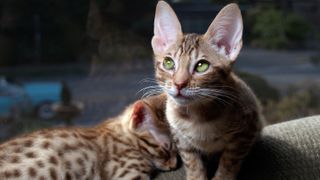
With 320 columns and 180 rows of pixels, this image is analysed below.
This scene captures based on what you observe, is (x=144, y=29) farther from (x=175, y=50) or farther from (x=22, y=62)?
(x=175, y=50)

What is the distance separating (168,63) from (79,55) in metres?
0.93

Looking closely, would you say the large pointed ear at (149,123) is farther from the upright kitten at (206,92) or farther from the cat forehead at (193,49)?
the cat forehead at (193,49)

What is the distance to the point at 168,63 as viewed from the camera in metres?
1.41

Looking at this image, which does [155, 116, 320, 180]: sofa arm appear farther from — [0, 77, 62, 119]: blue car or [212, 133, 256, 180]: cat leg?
[0, 77, 62, 119]: blue car

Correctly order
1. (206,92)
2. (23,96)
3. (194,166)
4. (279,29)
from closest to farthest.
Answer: (206,92) → (194,166) → (23,96) → (279,29)

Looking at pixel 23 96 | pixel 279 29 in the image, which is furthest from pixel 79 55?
pixel 279 29

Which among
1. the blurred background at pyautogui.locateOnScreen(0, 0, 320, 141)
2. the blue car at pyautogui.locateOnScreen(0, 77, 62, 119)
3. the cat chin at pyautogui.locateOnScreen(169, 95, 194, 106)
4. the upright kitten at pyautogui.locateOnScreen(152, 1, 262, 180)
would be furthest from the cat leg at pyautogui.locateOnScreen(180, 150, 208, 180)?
the blue car at pyautogui.locateOnScreen(0, 77, 62, 119)

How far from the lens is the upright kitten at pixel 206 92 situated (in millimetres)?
1362

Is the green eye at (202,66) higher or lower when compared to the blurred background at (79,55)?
higher

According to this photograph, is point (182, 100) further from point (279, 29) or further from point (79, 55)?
point (279, 29)

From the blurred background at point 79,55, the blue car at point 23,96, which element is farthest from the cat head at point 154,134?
the blue car at point 23,96

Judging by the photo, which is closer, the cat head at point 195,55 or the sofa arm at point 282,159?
the cat head at point 195,55

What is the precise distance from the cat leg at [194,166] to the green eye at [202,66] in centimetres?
20

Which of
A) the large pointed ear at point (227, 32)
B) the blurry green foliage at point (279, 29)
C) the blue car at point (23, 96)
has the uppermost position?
the large pointed ear at point (227, 32)
